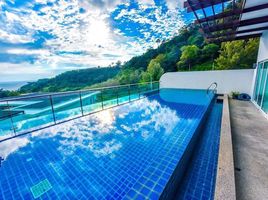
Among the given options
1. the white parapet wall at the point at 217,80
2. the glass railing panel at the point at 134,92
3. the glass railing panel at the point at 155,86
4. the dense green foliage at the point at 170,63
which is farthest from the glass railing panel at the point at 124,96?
the dense green foliage at the point at 170,63

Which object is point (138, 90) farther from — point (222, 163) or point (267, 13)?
point (222, 163)

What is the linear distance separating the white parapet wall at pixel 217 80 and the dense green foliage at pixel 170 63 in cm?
458

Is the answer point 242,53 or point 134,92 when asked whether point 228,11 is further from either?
point 242,53

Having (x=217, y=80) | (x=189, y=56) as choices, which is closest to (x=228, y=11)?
(x=217, y=80)

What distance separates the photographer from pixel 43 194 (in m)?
1.66

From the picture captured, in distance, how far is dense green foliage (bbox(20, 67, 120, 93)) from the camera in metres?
15.0

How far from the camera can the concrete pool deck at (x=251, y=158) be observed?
5.13 feet

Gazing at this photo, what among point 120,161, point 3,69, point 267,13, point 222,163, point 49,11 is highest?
point 49,11

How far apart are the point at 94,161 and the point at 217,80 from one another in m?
9.26

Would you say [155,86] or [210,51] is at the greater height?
[210,51]

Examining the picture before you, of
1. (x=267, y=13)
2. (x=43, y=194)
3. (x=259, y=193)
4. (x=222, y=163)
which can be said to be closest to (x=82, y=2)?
(x=267, y=13)

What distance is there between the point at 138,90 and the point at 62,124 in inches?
204

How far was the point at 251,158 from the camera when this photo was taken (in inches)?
84.0

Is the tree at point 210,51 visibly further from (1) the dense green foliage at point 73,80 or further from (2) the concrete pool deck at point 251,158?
(2) the concrete pool deck at point 251,158
